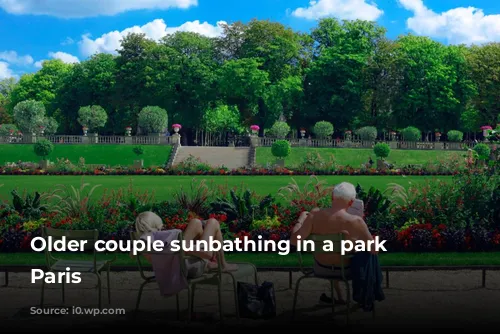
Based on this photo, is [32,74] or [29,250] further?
[32,74]

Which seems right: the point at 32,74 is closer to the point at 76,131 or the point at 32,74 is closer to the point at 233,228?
the point at 76,131

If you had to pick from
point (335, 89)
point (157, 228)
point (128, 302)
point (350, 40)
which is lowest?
point (128, 302)

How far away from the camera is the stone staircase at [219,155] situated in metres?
46.1

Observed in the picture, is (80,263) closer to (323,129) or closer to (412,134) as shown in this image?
(323,129)

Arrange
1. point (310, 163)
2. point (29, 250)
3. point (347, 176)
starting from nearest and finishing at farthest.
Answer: point (29, 250)
point (347, 176)
point (310, 163)

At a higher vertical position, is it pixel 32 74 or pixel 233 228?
pixel 32 74

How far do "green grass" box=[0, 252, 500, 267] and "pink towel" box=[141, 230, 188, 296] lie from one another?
120 inches

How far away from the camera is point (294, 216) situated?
11.1 m

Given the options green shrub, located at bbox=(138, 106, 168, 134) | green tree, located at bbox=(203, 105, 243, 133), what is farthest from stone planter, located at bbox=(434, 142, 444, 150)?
green shrub, located at bbox=(138, 106, 168, 134)

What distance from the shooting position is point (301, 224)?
6488 millimetres

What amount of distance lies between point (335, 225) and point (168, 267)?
1.65 meters

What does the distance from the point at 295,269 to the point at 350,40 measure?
5369cm

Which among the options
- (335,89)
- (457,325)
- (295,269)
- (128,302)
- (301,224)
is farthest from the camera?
(335,89)

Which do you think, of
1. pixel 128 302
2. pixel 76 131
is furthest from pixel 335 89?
pixel 128 302
